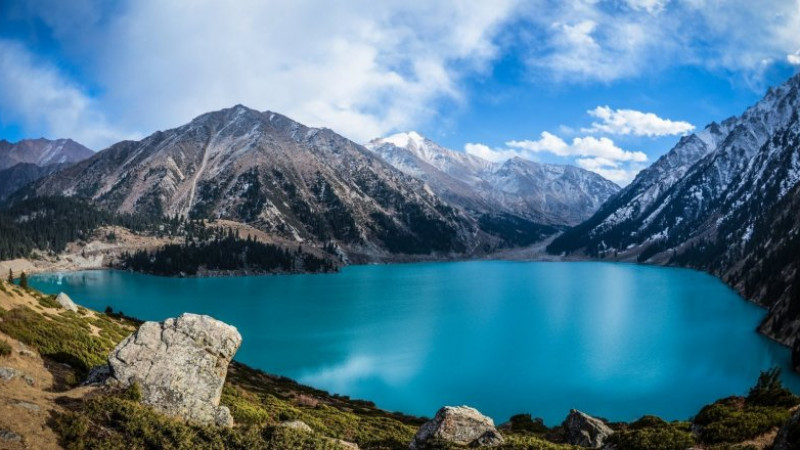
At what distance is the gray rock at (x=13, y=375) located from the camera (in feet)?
63.4

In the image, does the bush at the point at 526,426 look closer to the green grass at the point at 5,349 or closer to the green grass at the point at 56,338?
the green grass at the point at 56,338

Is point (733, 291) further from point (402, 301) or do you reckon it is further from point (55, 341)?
point (55, 341)

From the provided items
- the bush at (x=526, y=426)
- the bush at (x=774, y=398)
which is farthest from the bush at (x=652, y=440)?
the bush at (x=526, y=426)

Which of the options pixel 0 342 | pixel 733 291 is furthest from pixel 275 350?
pixel 733 291

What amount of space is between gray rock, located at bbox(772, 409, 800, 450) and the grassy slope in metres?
2.03

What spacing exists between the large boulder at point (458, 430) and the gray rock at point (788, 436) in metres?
11.6

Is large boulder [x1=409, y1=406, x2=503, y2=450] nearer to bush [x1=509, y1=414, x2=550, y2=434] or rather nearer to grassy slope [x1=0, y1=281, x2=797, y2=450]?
grassy slope [x1=0, y1=281, x2=797, y2=450]

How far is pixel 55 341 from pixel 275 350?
5048 cm

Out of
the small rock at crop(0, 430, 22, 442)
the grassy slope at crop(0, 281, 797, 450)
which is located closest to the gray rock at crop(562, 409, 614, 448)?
the grassy slope at crop(0, 281, 797, 450)

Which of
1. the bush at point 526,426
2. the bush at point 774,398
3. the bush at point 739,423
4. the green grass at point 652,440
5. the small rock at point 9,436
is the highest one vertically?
the bush at point 774,398

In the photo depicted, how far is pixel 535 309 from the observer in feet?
378

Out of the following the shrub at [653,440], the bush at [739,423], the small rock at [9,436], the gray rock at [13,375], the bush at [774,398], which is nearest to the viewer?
the small rock at [9,436]

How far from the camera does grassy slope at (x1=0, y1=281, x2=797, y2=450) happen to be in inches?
714

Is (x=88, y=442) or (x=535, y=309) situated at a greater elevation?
(x=535, y=309)
